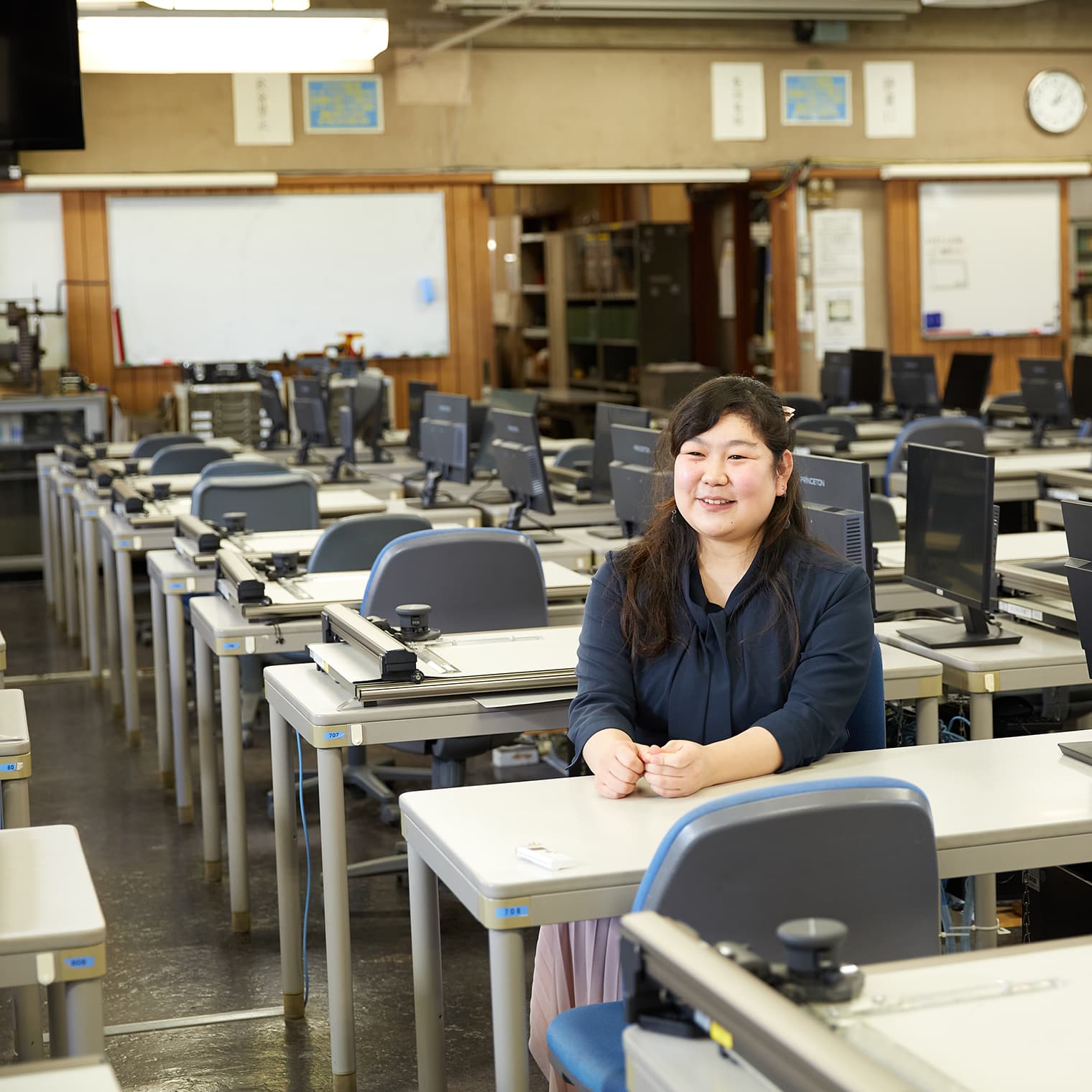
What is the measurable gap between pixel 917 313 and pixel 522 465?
753cm

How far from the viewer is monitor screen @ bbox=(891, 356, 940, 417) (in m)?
9.38

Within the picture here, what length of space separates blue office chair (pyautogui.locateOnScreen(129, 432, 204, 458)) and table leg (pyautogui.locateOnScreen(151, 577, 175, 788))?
10.1ft

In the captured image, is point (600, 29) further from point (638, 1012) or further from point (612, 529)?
point (638, 1012)

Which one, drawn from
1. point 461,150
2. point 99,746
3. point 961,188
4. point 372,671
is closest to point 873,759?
point 372,671

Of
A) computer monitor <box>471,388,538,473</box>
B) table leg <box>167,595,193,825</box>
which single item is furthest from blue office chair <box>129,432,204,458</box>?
table leg <box>167,595,193,825</box>

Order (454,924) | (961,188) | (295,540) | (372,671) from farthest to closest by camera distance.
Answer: (961,188) < (295,540) < (454,924) < (372,671)

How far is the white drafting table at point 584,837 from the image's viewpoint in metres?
1.90

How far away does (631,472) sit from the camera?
477cm

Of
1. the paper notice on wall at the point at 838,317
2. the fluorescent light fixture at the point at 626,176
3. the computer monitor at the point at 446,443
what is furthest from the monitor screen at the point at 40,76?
the paper notice on wall at the point at 838,317

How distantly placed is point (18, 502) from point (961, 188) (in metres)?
7.39

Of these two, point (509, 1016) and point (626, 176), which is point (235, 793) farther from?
point (626, 176)

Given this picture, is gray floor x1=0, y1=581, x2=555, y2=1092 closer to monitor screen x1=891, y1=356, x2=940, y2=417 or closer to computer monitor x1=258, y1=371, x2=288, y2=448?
computer monitor x1=258, y1=371, x2=288, y2=448

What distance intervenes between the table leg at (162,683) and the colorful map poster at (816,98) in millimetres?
7984

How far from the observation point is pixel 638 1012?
57.6 inches
